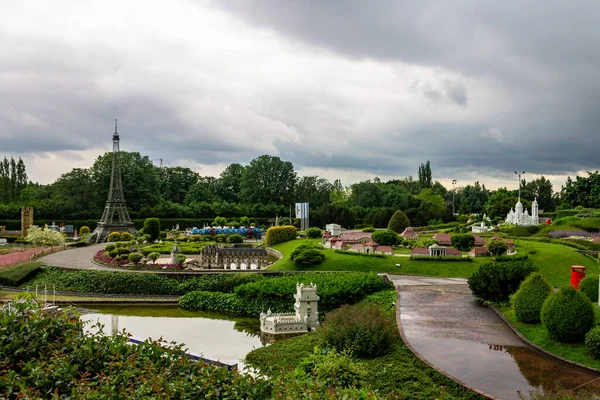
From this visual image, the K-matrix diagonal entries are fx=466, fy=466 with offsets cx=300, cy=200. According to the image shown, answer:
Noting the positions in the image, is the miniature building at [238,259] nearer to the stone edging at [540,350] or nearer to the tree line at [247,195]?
the stone edging at [540,350]

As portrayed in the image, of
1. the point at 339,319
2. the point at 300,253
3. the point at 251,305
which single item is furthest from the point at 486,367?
the point at 300,253

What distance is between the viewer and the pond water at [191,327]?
16.8 metres

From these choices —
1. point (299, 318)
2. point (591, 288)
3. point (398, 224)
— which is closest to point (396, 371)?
point (299, 318)

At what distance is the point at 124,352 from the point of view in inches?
308

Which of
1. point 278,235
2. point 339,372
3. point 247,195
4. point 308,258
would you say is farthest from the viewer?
point 247,195

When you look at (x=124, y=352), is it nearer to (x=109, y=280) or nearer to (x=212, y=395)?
(x=212, y=395)

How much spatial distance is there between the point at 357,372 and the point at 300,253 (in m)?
17.2

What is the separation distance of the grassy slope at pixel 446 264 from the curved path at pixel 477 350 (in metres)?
6.75

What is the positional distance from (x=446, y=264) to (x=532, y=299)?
456 inches

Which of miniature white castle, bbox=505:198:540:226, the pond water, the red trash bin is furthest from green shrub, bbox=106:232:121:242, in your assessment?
miniature white castle, bbox=505:198:540:226

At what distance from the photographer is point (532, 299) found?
15.1 metres

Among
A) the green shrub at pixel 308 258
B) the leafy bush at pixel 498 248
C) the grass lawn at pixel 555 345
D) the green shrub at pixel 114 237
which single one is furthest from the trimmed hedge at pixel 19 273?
the leafy bush at pixel 498 248

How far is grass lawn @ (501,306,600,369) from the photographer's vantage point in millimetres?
12172

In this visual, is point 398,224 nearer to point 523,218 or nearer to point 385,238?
point 385,238
